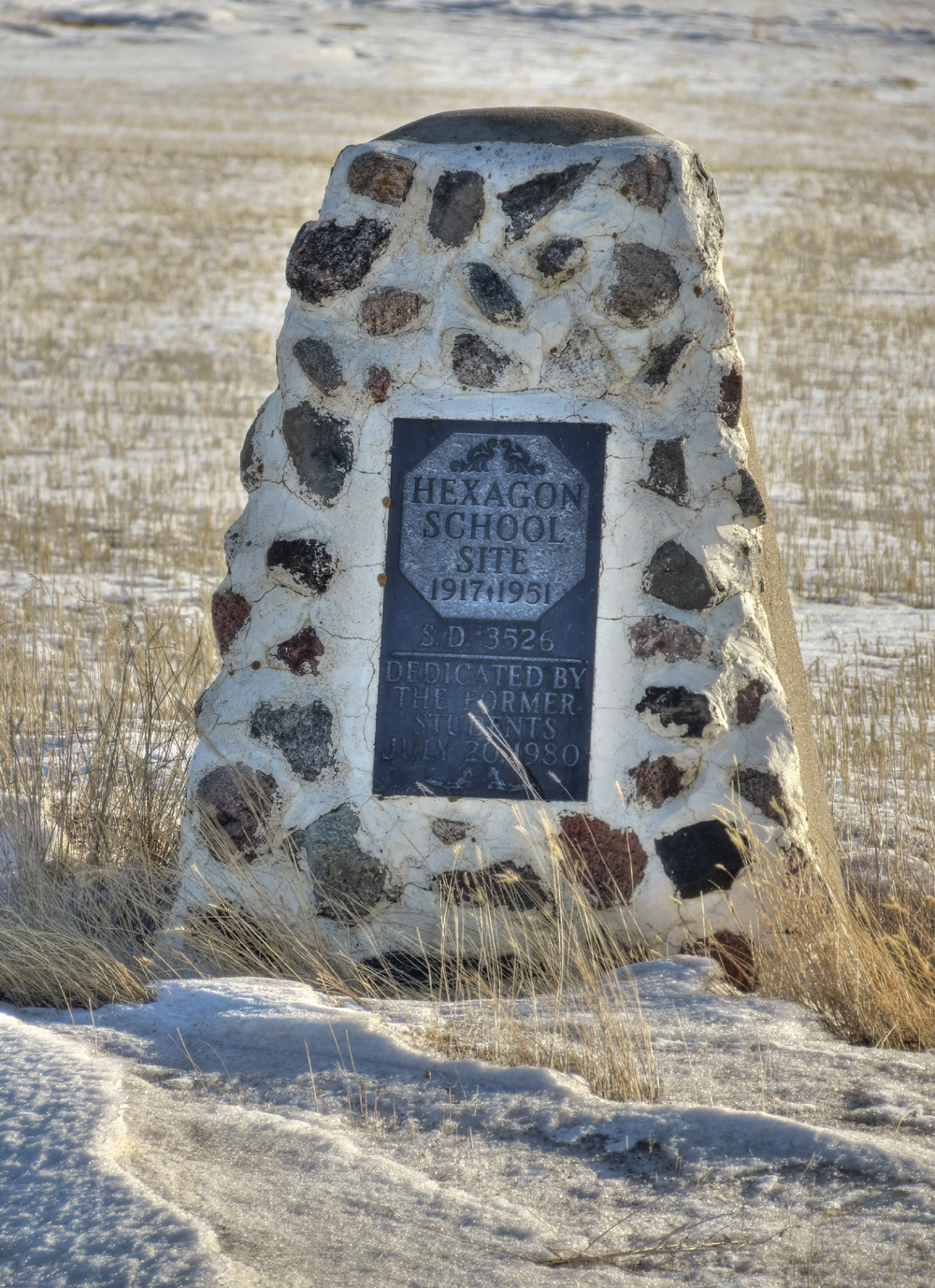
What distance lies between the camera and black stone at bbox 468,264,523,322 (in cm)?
362

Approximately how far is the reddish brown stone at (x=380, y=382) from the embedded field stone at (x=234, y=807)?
1036mm

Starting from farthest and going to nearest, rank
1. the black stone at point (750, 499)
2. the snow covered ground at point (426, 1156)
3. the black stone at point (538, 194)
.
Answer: the black stone at point (750, 499)
the black stone at point (538, 194)
the snow covered ground at point (426, 1156)

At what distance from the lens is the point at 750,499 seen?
3738 millimetres

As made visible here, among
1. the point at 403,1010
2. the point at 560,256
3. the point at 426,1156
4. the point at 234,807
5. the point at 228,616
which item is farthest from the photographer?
the point at 228,616

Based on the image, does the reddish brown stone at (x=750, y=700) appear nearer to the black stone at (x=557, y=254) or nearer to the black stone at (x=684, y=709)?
the black stone at (x=684, y=709)

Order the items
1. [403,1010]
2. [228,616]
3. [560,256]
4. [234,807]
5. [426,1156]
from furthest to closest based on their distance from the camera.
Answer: [228,616] < [234,807] < [560,256] < [403,1010] < [426,1156]

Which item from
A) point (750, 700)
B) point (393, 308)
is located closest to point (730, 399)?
point (750, 700)

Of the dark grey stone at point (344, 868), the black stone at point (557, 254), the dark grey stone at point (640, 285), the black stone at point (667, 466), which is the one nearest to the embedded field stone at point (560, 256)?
the black stone at point (557, 254)

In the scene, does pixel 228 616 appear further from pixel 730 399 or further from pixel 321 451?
pixel 730 399

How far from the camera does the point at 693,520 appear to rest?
3.68 metres

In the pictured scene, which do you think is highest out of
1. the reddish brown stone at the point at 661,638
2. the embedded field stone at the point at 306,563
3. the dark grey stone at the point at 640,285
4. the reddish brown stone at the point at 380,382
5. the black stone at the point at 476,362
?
the dark grey stone at the point at 640,285

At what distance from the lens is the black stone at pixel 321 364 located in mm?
3682

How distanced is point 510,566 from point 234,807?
3.17 ft

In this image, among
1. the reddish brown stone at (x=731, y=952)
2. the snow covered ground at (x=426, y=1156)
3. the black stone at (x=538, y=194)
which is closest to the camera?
the snow covered ground at (x=426, y=1156)
